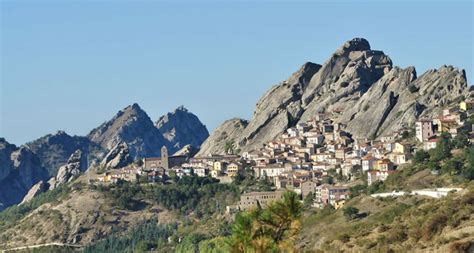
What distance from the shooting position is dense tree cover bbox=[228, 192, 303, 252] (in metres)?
32.0

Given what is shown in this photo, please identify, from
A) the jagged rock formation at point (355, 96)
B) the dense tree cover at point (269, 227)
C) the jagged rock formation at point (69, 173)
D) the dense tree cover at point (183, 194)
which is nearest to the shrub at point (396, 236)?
the dense tree cover at point (269, 227)

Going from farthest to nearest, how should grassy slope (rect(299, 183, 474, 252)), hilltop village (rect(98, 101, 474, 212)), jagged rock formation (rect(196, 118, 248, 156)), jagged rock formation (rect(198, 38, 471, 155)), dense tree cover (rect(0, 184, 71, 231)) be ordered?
1. jagged rock formation (rect(196, 118, 248, 156))
2. dense tree cover (rect(0, 184, 71, 231))
3. jagged rock formation (rect(198, 38, 471, 155))
4. hilltop village (rect(98, 101, 474, 212))
5. grassy slope (rect(299, 183, 474, 252))

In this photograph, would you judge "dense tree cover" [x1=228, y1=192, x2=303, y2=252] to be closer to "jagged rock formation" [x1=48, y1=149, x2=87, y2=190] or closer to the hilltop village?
the hilltop village

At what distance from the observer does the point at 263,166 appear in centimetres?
12300

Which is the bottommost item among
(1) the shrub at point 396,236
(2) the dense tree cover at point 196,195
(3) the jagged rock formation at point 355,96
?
(1) the shrub at point 396,236

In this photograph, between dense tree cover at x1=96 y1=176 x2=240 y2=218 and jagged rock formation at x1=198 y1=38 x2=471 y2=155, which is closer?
dense tree cover at x1=96 y1=176 x2=240 y2=218

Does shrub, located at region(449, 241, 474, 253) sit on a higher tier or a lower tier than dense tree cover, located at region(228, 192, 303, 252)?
lower

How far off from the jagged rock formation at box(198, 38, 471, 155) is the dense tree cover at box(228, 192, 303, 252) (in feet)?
273

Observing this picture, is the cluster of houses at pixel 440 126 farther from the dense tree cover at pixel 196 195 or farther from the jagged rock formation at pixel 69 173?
the jagged rock formation at pixel 69 173

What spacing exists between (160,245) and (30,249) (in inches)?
801

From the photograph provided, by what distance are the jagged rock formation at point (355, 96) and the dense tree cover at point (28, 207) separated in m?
21.9

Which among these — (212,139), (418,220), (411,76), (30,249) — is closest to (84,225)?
(30,249)

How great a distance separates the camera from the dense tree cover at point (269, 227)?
3203 centimetres

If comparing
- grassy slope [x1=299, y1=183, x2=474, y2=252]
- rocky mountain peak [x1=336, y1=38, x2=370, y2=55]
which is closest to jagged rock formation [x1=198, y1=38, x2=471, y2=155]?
rocky mountain peak [x1=336, y1=38, x2=370, y2=55]
